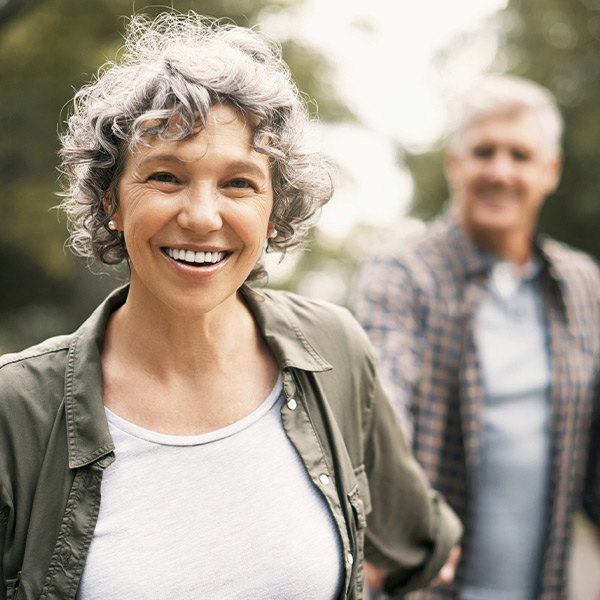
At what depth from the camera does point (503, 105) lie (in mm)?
3145

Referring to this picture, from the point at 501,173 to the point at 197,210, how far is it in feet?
5.88

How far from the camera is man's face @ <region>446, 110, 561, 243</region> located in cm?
313

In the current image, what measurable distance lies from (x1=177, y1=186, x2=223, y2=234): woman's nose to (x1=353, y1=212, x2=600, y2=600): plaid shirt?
3.83 feet

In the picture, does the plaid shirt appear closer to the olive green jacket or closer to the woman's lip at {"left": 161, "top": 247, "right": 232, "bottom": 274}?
the olive green jacket

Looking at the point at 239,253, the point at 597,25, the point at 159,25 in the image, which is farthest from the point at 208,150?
the point at 597,25

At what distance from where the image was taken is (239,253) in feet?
5.85

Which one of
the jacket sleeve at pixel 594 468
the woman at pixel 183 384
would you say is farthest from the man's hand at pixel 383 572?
the jacket sleeve at pixel 594 468

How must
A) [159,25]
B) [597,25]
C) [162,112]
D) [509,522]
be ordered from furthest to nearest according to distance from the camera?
[597,25] → [509,522] → [159,25] → [162,112]

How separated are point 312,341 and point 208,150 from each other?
609 millimetres

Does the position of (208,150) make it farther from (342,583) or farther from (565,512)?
(565,512)

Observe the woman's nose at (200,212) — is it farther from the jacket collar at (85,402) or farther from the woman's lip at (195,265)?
the jacket collar at (85,402)

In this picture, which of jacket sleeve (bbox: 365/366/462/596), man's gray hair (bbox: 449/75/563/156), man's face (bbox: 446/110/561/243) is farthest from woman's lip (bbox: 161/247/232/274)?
man's gray hair (bbox: 449/75/563/156)

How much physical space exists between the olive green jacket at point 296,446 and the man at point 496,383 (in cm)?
53

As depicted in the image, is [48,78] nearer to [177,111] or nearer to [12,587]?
[177,111]
